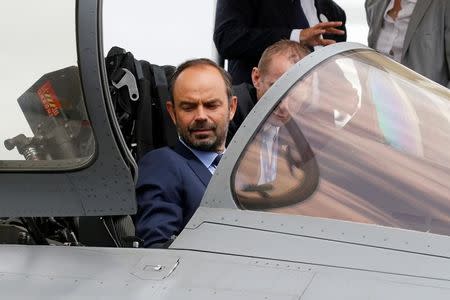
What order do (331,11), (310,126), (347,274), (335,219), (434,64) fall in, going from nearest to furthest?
1. (347,274)
2. (335,219)
3. (310,126)
4. (434,64)
5. (331,11)

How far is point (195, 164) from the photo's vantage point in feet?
13.9

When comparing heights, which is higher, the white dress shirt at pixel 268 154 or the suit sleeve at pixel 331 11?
the white dress shirt at pixel 268 154

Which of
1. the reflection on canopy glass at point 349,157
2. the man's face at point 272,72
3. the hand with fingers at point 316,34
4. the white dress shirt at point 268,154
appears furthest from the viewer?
the hand with fingers at point 316,34

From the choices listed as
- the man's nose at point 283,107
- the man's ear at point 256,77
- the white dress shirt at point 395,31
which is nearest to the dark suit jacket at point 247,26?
the white dress shirt at point 395,31

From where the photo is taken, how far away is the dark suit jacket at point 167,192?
396 centimetres

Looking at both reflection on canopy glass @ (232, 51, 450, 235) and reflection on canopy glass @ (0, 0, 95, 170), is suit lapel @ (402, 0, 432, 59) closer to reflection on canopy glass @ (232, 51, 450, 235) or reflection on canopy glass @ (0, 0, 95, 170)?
reflection on canopy glass @ (232, 51, 450, 235)

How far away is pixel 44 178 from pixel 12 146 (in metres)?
0.16

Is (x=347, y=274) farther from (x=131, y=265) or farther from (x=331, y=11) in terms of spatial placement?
(x=331, y=11)

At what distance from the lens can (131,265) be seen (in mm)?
3471

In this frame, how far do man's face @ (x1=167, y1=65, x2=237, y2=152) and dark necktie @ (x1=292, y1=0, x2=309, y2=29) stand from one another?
1.84 meters

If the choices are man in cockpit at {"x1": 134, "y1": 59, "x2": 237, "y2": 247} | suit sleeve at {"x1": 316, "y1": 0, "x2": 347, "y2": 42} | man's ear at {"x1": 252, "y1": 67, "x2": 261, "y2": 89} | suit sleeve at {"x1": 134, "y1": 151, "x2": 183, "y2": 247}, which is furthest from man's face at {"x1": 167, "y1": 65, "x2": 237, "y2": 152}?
suit sleeve at {"x1": 316, "y1": 0, "x2": 347, "y2": 42}

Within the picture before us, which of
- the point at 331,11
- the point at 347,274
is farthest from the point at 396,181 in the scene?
the point at 331,11

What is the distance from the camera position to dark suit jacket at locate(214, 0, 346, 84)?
19.9ft

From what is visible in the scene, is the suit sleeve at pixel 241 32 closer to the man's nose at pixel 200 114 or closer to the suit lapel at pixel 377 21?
the suit lapel at pixel 377 21
